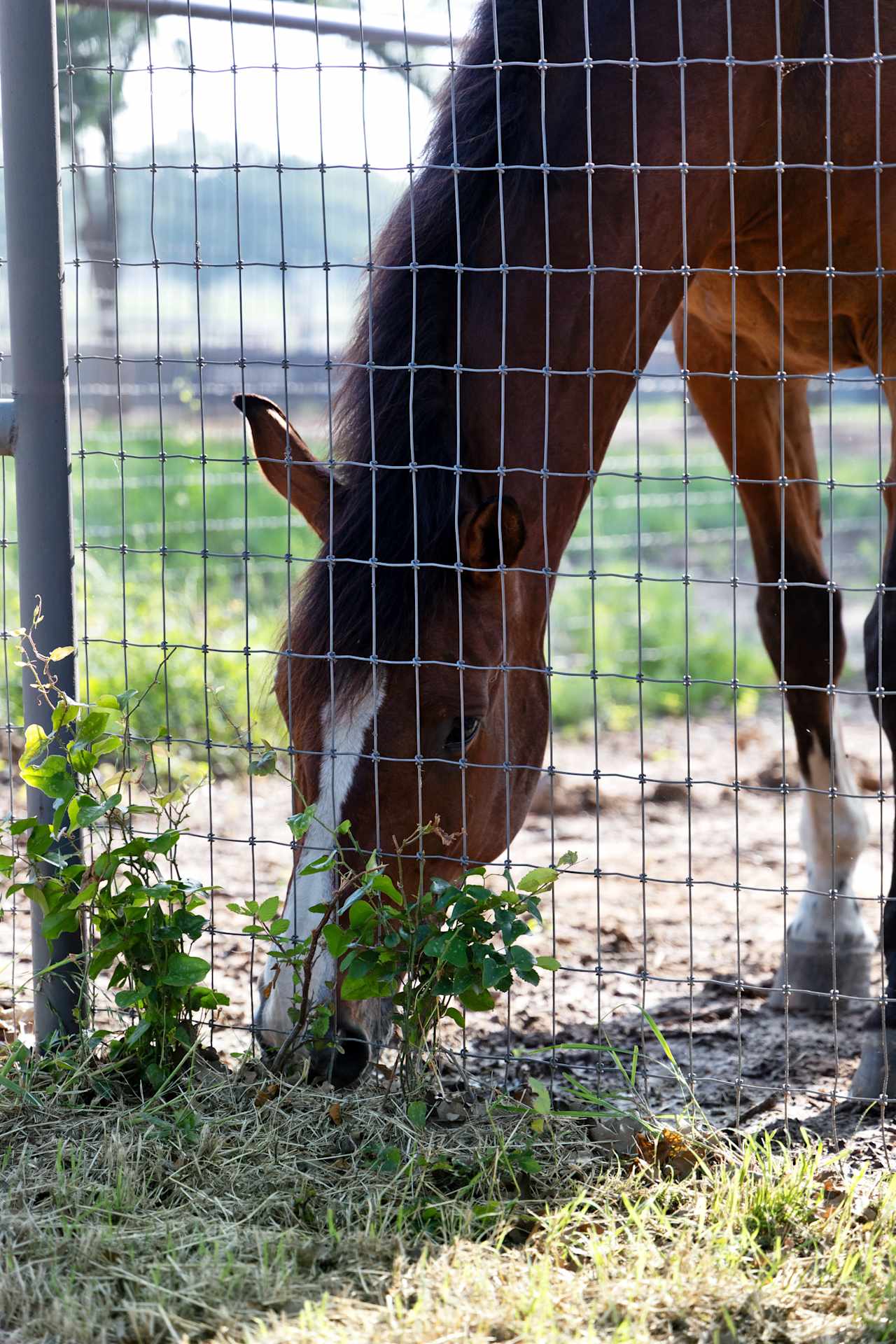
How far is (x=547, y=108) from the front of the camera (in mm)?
2346

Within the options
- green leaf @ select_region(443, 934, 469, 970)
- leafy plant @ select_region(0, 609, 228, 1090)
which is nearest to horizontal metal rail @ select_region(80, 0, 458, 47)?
leafy plant @ select_region(0, 609, 228, 1090)

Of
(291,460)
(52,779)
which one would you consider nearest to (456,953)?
(52,779)

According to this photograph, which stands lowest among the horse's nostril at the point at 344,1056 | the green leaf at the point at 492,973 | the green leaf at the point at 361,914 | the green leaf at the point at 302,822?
the horse's nostril at the point at 344,1056

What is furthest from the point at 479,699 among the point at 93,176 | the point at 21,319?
the point at 93,176

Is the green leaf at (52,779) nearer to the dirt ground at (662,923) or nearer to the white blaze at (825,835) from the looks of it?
the dirt ground at (662,923)

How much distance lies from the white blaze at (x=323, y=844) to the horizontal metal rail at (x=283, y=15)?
3.78 feet

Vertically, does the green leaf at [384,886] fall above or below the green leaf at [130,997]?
above

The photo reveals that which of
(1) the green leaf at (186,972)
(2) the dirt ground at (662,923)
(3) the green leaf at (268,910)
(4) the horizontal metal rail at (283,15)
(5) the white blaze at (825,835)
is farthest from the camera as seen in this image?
(5) the white blaze at (825,835)

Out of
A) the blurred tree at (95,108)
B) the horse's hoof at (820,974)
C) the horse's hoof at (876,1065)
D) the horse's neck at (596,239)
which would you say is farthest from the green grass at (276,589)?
the horse's hoof at (876,1065)

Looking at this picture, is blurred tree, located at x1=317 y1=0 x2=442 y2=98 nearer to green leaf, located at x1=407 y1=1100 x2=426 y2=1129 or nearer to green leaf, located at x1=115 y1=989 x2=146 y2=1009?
green leaf, located at x1=115 y1=989 x2=146 y2=1009

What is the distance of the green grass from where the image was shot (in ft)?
17.1

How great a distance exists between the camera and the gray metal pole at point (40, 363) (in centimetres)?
233

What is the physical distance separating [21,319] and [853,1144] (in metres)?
2.10

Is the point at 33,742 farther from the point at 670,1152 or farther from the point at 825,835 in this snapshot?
the point at 825,835
